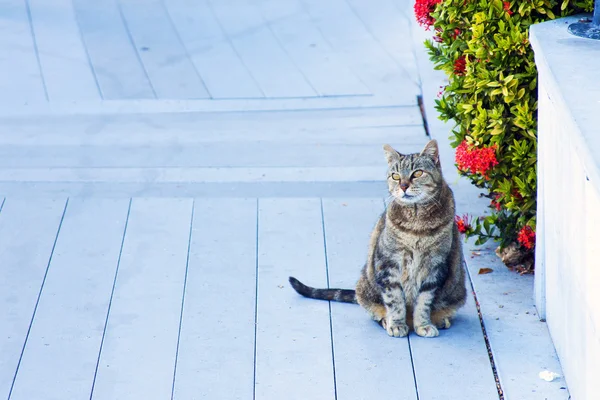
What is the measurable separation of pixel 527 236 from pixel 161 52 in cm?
312

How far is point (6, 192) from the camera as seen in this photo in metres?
4.30

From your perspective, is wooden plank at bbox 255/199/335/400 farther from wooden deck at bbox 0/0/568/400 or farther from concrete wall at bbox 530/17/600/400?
concrete wall at bbox 530/17/600/400

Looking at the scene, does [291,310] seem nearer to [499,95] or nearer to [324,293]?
[324,293]

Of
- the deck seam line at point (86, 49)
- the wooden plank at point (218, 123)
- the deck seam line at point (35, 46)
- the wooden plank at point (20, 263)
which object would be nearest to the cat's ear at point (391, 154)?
the wooden plank at point (20, 263)

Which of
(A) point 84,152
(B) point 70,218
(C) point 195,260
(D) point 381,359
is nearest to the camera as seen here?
(D) point 381,359

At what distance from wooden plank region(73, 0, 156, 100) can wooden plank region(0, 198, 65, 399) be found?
4.14 feet

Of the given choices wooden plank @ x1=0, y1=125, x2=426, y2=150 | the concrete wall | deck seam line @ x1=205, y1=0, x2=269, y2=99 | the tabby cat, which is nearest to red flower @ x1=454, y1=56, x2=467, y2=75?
the concrete wall

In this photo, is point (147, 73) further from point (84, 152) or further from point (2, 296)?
point (2, 296)

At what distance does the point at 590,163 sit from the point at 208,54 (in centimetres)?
391

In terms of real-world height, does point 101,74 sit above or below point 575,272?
below

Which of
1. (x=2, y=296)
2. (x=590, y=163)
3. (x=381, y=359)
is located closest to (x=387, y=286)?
(x=381, y=359)

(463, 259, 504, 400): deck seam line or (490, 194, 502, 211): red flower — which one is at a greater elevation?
(490, 194, 502, 211): red flower

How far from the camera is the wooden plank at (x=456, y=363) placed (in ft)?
9.56

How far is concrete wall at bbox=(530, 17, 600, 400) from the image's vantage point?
240cm
